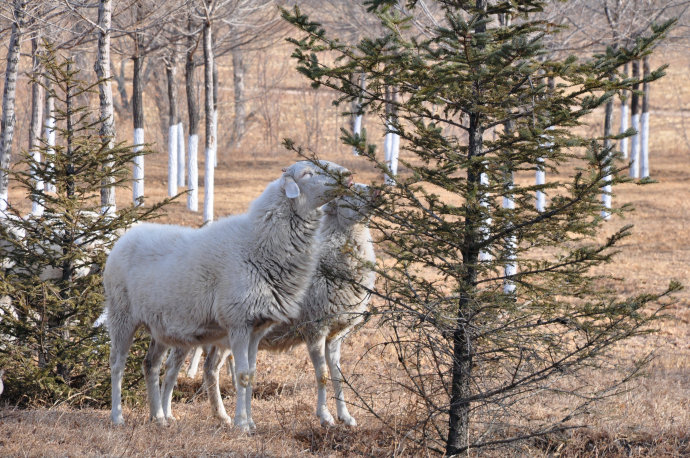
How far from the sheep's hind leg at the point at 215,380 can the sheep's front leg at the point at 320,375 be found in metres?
0.89

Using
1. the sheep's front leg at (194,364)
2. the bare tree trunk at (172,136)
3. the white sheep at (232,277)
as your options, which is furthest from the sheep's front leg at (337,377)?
the bare tree trunk at (172,136)

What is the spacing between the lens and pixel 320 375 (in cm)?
727

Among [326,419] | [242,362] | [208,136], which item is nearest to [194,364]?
[326,419]

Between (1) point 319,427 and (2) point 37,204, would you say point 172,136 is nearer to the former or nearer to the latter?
(2) point 37,204

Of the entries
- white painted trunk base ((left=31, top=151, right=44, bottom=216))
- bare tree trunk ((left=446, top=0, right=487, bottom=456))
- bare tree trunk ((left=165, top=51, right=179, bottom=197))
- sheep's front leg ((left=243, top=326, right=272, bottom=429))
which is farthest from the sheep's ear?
bare tree trunk ((left=165, top=51, right=179, bottom=197))

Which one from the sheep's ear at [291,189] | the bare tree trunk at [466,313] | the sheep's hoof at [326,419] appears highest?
the sheep's ear at [291,189]

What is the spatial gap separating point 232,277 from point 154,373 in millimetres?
1524

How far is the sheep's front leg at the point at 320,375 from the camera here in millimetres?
7055

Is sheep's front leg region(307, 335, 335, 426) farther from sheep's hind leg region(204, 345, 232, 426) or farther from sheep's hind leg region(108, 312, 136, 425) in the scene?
sheep's hind leg region(108, 312, 136, 425)

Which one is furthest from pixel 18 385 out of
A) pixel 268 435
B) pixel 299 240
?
pixel 299 240

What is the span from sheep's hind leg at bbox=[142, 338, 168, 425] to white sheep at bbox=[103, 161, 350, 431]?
2.6 inches

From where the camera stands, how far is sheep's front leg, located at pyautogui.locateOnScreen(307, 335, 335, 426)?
278 inches

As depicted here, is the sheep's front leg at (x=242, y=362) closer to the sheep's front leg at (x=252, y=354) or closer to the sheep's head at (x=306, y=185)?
the sheep's front leg at (x=252, y=354)

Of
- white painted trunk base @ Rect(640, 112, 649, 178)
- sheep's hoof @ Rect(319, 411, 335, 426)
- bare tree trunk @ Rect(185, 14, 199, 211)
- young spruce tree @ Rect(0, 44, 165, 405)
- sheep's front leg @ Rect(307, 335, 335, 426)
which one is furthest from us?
white painted trunk base @ Rect(640, 112, 649, 178)
